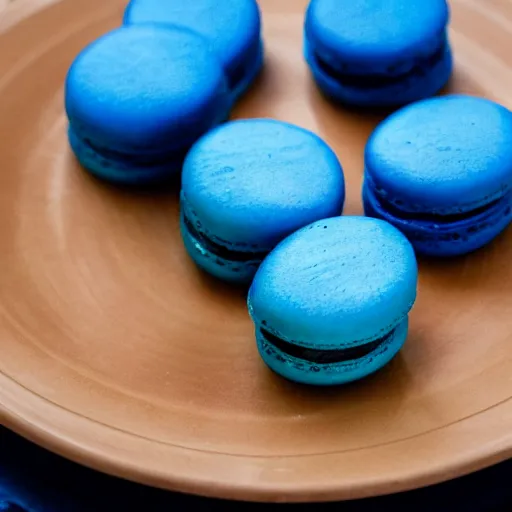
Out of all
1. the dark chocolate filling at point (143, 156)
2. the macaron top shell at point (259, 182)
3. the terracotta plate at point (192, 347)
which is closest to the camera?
the terracotta plate at point (192, 347)

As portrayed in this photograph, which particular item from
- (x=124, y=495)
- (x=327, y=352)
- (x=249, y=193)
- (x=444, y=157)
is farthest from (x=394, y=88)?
(x=124, y=495)

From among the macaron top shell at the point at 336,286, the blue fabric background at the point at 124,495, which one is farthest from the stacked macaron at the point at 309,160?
the blue fabric background at the point at 124,495

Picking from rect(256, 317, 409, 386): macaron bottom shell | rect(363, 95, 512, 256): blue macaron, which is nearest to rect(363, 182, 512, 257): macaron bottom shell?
rect(363, 95, 512, 256): blue macaron

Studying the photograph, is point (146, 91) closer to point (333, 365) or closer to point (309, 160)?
point (309, 160)

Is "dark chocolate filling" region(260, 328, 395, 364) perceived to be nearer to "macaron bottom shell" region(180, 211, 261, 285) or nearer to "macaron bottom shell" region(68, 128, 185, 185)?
"macaron bottom shell" region(180, 211, 261, 285)

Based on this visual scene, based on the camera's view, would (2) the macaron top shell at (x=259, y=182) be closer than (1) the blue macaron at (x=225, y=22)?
Yes

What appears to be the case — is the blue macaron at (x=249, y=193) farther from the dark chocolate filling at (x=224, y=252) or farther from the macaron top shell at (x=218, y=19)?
the macaron top shell at (x=218, y=19)

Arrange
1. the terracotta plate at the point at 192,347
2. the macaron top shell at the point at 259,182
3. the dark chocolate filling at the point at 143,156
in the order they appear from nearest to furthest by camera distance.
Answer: the terracotta plate at the point at 192,347, the macaron top shell at the point at 259,182, the dark chocolate filling at the point at 143,156
